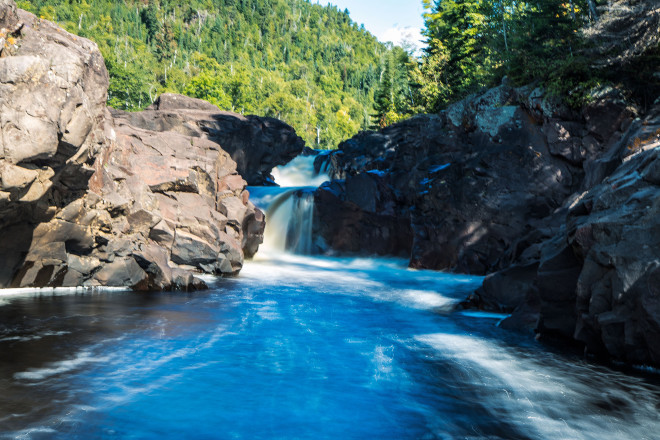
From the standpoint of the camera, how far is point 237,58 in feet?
452

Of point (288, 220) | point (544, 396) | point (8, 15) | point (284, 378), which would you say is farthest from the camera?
point (288, 220)

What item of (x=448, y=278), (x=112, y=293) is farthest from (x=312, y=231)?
(x=112, y=293)

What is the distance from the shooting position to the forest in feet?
53.3

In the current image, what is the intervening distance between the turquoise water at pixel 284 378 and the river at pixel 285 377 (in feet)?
0.08

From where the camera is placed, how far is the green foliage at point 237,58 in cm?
7525

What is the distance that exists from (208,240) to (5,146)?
25.6 feet

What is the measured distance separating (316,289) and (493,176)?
7.73 metres

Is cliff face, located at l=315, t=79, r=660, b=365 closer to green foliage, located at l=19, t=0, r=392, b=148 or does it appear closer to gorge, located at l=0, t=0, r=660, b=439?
gorge, located at l=0, t=0, r=660, b=439

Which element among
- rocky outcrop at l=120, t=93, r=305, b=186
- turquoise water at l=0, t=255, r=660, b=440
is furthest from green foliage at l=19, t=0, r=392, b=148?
turquoise water at l=0, t=255, r=660, b=440

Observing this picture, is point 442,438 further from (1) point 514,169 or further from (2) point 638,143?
(1) point 514,169

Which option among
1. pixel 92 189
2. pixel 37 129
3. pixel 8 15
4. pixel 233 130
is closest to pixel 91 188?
pixel 92 189

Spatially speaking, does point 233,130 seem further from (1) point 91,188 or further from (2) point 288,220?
(1) point 91,188

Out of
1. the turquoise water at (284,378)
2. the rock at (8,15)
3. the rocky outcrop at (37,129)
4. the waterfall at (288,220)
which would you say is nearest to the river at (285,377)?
the turquoise water at (284,378)

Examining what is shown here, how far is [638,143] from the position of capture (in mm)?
8844
